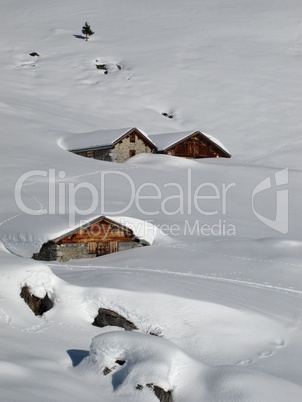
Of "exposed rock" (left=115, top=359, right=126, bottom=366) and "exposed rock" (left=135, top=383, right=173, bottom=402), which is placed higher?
"exposed rock" (left=115, top=359, right=126, bottom=366)

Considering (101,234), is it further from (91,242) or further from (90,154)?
(90,154)

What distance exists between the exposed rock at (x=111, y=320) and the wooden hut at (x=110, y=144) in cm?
2807

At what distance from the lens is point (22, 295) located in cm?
1631

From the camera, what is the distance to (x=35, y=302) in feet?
53.9

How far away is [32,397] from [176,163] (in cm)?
3468

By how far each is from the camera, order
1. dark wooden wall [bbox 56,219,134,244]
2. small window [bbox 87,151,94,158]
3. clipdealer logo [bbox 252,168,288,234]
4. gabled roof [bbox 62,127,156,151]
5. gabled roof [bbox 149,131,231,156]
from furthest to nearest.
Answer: gabled roof [bbox 149,131,231,156] → small window [bbox 87,151,94,158] → gabled roof [bbox 62,127,156,151] → clipdealer logo [bbox 252,168,288,234] → dark wooden wall [bbox 56,219,134,244]

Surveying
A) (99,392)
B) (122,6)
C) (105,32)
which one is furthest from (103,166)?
(122,6)

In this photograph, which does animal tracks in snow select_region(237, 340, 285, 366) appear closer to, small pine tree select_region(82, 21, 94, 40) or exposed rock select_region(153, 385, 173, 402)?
exposed rock select_region(153, 385, 173, 402)

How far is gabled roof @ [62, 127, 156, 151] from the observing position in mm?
44844

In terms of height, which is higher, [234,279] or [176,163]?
[176,163]

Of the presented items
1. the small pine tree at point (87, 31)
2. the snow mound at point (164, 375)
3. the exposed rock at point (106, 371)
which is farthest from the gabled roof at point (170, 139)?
the exposed rock at point (106, 371)

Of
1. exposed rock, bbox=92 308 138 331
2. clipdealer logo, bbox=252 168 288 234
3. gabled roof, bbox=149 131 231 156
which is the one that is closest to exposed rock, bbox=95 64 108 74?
gabled roof, bbox=149 131 231 156

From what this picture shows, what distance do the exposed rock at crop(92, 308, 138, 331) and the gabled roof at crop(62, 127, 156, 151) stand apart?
28068 mm

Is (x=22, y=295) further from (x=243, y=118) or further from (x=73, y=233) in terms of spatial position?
(x=243, y=118)
